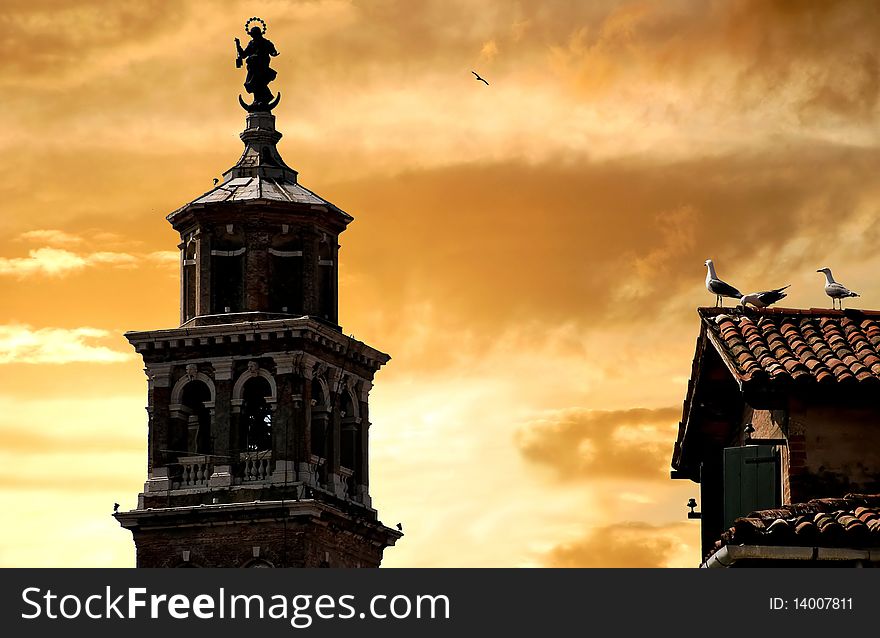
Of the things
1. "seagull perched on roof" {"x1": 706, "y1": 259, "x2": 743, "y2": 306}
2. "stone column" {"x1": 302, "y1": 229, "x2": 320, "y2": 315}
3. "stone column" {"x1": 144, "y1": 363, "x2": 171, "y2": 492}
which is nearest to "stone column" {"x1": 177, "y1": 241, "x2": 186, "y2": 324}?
"stone column" {"x1": 144, "y1": 363, "x2": 171, "y2": 492}

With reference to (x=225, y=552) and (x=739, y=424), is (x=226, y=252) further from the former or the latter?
(x=739, y=424)

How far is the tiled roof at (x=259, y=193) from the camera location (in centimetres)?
8112

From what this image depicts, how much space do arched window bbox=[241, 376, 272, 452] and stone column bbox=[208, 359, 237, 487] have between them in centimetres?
48

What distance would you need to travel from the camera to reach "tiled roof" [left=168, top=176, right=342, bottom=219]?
266 ft

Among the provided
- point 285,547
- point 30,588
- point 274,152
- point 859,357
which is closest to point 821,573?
point 859,357

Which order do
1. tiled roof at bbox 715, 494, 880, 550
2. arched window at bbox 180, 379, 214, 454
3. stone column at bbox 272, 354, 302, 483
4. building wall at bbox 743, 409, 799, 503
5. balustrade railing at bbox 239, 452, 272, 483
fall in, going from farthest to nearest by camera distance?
arched window at bbox 180, 379, 214, 454
balustrade railing at bbox 239, 452, 272, 483
stone column at bbox 272, 354, 302, 483
building wall at bbox 743, 409, 799, 503
tiled roof at bbox 715, 494, 880, 550

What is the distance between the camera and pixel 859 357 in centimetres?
4122

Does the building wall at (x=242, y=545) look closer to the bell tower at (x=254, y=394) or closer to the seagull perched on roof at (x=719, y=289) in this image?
the bell tower at (x=254, y=394)

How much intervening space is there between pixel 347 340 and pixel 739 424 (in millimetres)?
38425

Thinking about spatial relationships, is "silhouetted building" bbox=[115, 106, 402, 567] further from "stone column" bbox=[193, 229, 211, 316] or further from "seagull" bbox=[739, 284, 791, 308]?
"seagull" bbox=[739, 284, 791, 308]

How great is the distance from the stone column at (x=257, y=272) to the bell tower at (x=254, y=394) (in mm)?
27

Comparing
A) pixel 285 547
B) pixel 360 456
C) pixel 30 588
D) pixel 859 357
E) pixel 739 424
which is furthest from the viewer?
pixel 360 456

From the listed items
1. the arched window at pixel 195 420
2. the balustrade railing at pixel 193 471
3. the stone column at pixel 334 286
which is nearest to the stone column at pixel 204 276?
the arched window at pixel 195 420

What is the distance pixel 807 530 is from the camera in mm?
38156
